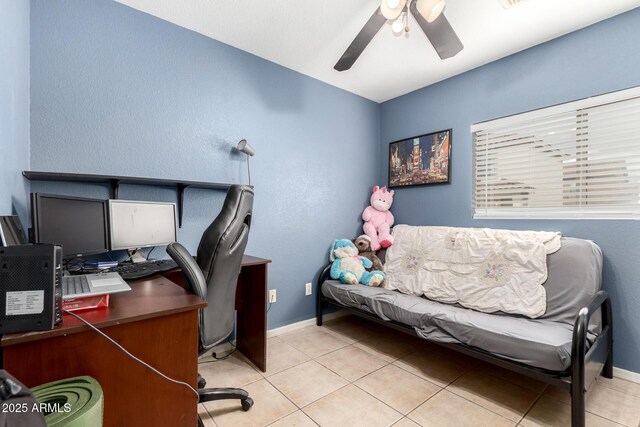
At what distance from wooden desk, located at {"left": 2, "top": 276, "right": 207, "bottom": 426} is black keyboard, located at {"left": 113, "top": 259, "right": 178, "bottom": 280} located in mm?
286

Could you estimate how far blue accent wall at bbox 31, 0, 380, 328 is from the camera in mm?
1678

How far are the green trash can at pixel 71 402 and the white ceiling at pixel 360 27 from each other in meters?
2.13

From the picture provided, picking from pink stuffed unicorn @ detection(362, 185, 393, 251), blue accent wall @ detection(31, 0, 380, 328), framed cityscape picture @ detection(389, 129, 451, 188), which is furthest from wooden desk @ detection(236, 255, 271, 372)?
framed cityscape picture @ detection(389, 129, 451, 188)

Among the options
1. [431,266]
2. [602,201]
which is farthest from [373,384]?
[602,201]

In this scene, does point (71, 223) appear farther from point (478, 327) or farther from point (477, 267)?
point (477, 267)

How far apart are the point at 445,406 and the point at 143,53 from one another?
297cm

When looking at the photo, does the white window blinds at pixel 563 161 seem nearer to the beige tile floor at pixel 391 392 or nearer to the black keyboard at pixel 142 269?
the beige tile floor at pixel 391 392

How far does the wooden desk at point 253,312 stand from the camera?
199cm

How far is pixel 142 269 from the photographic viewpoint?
1.54m

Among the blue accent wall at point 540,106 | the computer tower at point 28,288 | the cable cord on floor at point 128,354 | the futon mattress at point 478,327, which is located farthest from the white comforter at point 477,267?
the computer tower at point 28,288

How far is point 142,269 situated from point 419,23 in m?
2.09

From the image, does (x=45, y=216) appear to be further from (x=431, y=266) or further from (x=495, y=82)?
(x=495, y=82)

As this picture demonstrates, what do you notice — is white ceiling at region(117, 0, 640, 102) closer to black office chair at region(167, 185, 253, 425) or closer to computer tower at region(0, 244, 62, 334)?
black office chair at region(167, 185, 253, 425)

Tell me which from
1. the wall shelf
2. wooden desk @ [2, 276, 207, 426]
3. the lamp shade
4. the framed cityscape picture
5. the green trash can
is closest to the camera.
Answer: the green trash can
